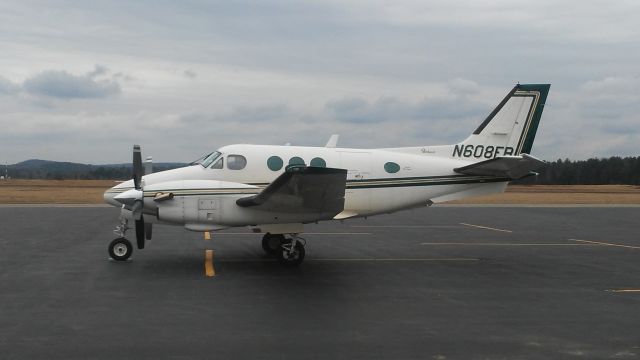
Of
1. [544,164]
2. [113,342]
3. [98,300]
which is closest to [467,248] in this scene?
[544,164]

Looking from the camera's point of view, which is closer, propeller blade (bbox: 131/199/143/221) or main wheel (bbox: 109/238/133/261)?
propeller blade (bbox: 131/199/143/221)

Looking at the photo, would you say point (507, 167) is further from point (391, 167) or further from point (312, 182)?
point (312, 182)

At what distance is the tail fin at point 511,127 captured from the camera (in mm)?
18312

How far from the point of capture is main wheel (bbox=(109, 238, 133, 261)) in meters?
16.2

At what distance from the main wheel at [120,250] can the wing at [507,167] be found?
889cm

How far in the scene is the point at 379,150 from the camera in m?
17.7

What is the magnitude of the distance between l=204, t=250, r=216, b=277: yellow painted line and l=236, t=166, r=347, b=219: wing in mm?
1709

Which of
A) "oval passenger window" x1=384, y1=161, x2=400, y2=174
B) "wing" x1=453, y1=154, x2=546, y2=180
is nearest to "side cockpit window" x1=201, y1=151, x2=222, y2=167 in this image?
"oval passenger window" x1=384, y1=161, x2=400, y2=174

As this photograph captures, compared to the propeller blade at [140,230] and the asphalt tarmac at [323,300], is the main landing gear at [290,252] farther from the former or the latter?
the propeller blade at [140,230]

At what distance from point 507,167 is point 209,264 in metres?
8.14

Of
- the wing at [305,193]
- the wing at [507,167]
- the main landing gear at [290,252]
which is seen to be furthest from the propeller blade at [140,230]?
the wing at [507,167]

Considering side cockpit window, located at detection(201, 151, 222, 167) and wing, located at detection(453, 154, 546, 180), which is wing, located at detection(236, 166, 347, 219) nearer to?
side cockpit window, located at detection(201, 151, 222, 167)

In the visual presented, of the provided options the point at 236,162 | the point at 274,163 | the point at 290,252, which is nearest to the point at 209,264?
the point at 290,252

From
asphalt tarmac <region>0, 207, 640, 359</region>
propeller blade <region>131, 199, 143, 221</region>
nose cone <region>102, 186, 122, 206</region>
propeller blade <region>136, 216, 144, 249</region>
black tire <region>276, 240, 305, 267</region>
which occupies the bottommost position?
asphalt tarmac <region>0, 207, 640, 359</region>
